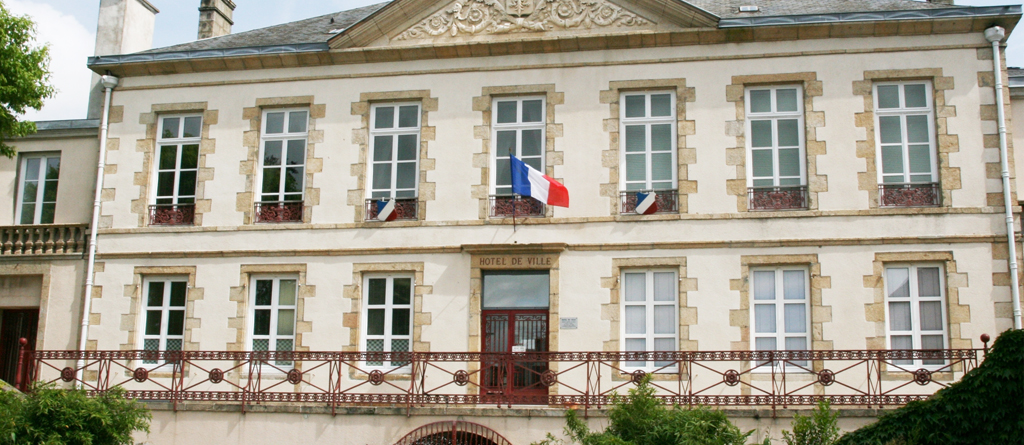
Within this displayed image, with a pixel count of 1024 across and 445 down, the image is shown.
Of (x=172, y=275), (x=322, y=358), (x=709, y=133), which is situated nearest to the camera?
(x=322, y=358)

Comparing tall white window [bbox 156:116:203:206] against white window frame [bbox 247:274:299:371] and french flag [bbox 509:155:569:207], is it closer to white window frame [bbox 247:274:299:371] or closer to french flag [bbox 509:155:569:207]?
white window frame [bbox 247:274:299:371]

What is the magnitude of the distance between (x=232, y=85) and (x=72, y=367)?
4.82 meters

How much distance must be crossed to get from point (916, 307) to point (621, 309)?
388 cm

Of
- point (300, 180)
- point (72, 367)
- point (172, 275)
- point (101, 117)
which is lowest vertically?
point (72, 367)

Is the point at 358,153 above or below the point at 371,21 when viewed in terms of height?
below

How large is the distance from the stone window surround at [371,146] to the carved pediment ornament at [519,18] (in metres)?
0.92

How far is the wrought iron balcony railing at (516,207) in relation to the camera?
14172 mm

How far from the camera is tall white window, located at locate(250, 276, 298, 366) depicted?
1455 cm

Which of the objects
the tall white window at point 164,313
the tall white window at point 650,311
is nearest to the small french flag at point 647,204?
the tall white window at point 650,311

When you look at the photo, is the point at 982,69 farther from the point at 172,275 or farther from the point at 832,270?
the point at 172,275

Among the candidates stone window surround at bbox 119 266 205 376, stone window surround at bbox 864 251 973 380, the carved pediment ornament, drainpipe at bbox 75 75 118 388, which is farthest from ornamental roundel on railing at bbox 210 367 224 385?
stone window surround at bbox 864 251 973 380

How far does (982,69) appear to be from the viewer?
13.5 m

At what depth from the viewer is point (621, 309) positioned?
13.7 meters

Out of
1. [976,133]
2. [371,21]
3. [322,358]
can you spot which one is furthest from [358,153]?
[976,133]
